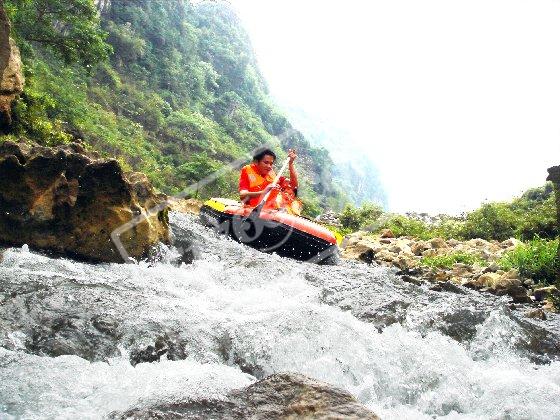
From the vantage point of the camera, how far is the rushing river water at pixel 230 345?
238cm

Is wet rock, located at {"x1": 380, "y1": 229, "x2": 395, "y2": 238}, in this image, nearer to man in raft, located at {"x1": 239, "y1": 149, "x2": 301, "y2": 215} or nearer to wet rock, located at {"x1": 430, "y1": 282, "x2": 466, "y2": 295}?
man in raft, located at {"x1": 239, "y1": 149, "x2": 301, "y2": 215}

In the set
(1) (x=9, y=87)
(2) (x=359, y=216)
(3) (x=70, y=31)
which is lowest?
(2) (x=359, y=216)

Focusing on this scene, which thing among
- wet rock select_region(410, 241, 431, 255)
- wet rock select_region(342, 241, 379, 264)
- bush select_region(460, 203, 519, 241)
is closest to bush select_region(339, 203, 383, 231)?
bush select_region(460, 203, 519, 241)

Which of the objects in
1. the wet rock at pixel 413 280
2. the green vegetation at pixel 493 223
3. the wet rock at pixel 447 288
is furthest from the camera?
the green vegetation at pixel 493 223

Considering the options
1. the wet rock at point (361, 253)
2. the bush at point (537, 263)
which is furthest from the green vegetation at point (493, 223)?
the wet rock at point (361, 253)

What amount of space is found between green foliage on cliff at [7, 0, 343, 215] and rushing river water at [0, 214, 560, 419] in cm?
526

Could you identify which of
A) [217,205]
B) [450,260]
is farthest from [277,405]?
[450,260]

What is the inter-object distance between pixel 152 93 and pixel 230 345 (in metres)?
34.7

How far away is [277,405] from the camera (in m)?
1.88

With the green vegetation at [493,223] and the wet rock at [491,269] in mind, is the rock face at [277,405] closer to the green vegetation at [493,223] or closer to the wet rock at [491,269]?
the wet rock at [491,269]

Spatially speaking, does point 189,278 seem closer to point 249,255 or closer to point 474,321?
point 249,255

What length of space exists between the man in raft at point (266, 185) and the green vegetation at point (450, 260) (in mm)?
2746

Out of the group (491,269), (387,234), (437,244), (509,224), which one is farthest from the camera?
(387,234)

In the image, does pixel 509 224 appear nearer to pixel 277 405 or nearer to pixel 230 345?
pixel 230 345
